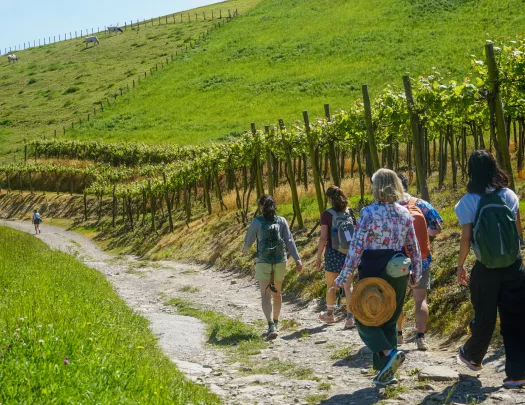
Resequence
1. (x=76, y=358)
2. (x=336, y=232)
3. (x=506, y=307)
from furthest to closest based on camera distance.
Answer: (x=336, y=232)
(x=506, y=307)
(x=76, y=358)

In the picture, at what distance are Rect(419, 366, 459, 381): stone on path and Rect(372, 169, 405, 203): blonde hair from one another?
1.91 meters

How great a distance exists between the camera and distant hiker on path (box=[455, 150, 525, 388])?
724cm

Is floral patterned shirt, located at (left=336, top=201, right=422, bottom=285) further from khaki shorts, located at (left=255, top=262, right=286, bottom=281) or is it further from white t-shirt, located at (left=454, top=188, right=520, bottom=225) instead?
khaki shorts, located at (left=255, top=262, right=286, bottom=281)

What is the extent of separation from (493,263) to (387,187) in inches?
51.6

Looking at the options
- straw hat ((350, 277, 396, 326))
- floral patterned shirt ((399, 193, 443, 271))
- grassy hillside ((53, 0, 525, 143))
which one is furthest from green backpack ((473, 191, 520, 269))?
grassy hillside ((53, 0, 525, 143))

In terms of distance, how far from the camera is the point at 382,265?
771 cm

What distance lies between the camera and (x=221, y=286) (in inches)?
773

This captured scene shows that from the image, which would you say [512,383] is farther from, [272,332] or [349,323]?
[272,332]

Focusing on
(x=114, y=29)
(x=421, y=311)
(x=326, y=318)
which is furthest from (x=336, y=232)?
(x=114, y=29)

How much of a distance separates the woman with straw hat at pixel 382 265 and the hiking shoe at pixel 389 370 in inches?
0.5

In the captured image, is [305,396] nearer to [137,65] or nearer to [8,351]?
[8,351]

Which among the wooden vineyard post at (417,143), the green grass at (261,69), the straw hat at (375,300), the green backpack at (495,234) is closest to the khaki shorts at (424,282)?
the straw hat at (375,300)

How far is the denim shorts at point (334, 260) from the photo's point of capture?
38.0 ft

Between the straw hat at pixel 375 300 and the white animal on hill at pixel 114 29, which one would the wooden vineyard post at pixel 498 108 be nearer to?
the straw hat at pixel 375 300
